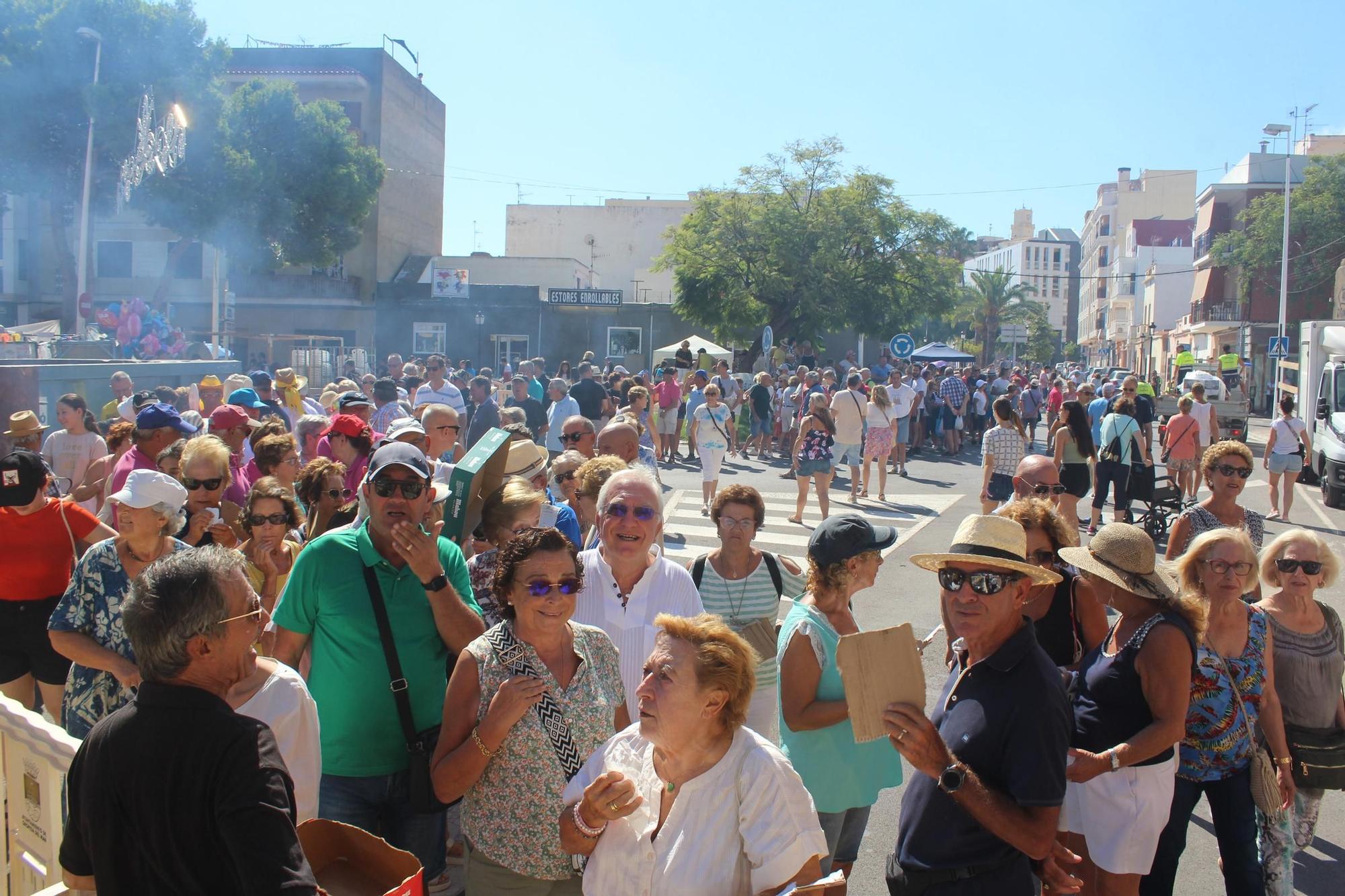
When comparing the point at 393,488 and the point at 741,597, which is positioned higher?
the point at 393,488

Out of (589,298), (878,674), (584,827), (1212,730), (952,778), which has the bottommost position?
(1212,730)

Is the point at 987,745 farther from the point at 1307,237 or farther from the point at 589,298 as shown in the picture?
the point at 1307,237

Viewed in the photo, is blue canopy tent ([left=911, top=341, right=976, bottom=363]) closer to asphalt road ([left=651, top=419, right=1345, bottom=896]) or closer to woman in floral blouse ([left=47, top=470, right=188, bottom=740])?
asphalt road ([left=651, top=419, right=1345, bottom=896])

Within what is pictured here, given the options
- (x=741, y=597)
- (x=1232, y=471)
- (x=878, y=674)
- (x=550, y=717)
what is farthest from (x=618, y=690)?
(x=1232, y=471)

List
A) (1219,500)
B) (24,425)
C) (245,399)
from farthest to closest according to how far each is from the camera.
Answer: (245,399) < (24,425) < (1219,500)

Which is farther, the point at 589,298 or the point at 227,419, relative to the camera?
the point at 589,298

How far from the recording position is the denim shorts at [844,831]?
368cm

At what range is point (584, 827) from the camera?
253cm

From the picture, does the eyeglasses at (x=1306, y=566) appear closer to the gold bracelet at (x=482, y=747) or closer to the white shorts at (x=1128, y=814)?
the white shorts at (x=1128, y=814)

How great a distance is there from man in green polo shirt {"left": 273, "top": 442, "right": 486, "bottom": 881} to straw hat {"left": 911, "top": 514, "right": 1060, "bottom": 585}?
61.4 inches

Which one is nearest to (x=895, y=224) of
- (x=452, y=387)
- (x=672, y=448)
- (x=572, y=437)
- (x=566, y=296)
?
(x=566, y=296)

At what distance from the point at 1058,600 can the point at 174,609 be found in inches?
135

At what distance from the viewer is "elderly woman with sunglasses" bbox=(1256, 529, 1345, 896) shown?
4.36 m

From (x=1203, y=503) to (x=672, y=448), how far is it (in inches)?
587
